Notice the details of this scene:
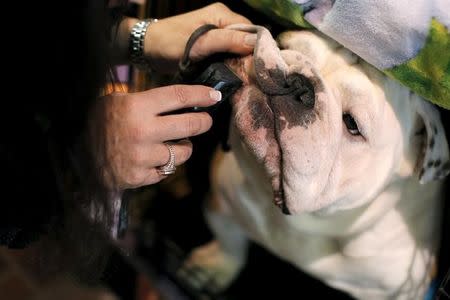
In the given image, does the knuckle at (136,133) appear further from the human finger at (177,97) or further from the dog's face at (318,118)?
the dog's face at (318,118)

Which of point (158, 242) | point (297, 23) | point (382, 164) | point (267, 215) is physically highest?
point (297, 23)

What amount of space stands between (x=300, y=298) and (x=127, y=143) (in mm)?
662

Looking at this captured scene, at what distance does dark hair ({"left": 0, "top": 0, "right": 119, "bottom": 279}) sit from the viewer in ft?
1.27

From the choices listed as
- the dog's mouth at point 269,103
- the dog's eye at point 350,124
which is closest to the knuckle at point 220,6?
the dog's mouth at point 269,103

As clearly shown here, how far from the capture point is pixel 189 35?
2.22 feet

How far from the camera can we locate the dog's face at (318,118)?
584 mm

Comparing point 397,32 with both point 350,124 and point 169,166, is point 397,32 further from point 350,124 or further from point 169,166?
point 169,166

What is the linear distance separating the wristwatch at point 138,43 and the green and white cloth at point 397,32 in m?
0.21

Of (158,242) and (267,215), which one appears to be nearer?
(267,215)

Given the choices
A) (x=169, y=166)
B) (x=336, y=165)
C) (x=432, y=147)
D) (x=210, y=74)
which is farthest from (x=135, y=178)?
(x=432, y=147)

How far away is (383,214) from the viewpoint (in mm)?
789

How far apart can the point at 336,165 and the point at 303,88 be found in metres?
0.11

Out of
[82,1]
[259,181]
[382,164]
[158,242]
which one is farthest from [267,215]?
[82,1]

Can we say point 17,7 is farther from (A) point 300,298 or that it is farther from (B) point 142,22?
(A) point 300,298
